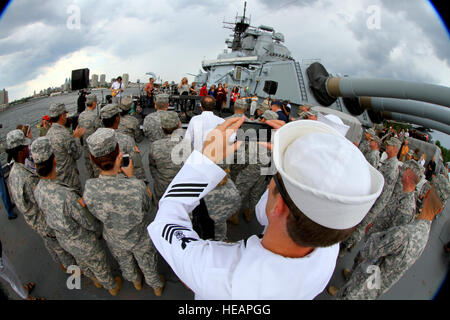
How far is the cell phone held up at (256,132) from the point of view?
6.39ft

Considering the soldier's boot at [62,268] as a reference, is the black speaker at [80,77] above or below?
above

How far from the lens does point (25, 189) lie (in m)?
2.18

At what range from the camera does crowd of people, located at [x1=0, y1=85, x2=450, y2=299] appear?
0.67m

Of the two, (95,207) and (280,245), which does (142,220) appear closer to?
(95,207)

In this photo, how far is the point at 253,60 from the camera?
1428cm

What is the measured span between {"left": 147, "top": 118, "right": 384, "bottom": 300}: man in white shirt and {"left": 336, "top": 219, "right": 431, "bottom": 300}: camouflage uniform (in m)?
1.37

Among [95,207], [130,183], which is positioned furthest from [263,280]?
[95,207]

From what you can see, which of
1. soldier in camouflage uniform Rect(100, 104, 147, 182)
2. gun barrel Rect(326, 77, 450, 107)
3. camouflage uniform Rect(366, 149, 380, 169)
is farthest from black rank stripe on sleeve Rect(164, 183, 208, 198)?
gun barrel Rect(326, 77, 450, 107)

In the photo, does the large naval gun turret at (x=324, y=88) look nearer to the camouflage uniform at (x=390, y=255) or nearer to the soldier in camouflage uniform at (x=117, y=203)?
the camouflage uniform at (x=390, y=255)

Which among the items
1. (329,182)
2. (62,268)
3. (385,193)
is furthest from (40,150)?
(385,193)

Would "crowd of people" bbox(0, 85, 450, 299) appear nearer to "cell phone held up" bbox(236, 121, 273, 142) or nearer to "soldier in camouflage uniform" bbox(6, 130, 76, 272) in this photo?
"soldier in camouflage uniform" bbox(6, 130, 76, 272)

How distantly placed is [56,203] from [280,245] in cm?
204

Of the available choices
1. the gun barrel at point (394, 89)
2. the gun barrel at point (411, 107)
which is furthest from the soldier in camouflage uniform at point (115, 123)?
the gun barrel at point (411, 107)

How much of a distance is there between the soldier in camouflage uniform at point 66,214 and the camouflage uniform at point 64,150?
1388 millimetres
